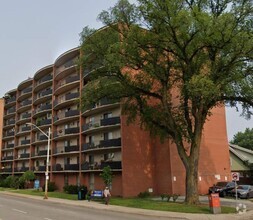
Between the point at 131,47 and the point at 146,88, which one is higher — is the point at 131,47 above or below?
above

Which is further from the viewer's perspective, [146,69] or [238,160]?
[238,160]

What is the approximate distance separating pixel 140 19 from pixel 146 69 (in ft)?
13.4

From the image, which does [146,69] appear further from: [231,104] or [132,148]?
[132,148]

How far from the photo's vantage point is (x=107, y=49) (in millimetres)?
27688

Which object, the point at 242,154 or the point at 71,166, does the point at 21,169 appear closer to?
the point at 71,166

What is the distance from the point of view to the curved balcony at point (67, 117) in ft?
155

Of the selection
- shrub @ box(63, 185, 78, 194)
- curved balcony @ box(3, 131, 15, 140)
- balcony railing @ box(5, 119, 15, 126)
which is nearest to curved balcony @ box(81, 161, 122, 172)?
shrub @ box(63, 185, 78, 194)

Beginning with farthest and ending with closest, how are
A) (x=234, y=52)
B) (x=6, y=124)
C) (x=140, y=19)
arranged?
(x=6, y=124) < (x=140, y=19) < (x=234, y=52)

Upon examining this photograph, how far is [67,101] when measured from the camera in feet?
161

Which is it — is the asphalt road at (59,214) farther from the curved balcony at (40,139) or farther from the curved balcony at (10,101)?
the curved balcony at (10,101)

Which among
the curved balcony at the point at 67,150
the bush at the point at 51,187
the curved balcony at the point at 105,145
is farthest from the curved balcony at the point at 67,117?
the bush at the point at 51,187

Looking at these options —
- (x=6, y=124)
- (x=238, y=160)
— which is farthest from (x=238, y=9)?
(x=6, y=124)

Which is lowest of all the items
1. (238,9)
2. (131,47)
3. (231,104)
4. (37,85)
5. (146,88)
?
(231,104)

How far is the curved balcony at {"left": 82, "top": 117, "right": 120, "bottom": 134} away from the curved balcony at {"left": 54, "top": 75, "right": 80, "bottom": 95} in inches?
312
